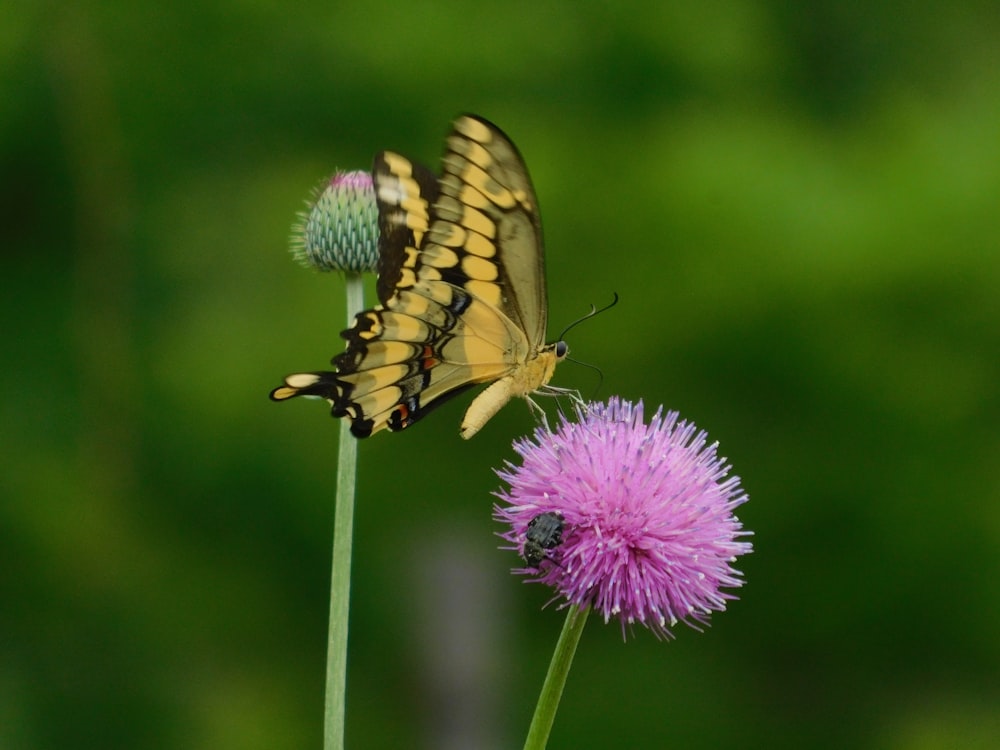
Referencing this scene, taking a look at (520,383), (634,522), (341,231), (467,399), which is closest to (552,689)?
(634,522)

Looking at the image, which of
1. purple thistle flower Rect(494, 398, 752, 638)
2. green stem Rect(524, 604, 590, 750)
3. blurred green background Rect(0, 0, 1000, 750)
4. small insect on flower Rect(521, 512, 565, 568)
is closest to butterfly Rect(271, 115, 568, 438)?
purple thistle flower Rect(494, 398, 752, 638)

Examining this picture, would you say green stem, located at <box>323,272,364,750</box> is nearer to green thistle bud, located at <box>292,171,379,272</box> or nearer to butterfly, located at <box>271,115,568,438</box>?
butterfly, located at <box>271,115,568,438</box>

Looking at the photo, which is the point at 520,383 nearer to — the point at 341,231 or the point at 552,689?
the point at 341,231

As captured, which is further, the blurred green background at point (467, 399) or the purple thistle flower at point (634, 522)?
the blurred green background at point (467, 399)

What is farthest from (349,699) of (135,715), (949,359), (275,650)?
(949,359)

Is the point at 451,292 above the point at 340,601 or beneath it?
above

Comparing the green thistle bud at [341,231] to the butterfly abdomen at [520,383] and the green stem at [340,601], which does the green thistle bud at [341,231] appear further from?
the green stem at [340,601]

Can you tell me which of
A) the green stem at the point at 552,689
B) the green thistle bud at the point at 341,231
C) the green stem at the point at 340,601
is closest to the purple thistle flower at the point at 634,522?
the green stem at the point at 552,689
